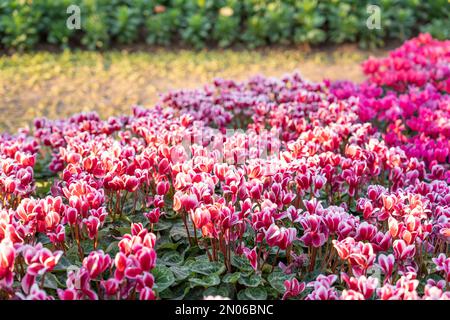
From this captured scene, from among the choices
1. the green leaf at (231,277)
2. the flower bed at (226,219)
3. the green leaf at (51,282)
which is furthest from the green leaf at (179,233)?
the green leaf at (51,282)

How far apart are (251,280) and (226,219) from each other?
31 cm

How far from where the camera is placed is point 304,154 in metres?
3.34

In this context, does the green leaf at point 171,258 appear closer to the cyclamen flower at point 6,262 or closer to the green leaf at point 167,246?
the green leaf at point 167,246

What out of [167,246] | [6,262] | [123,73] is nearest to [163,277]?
[167,246]

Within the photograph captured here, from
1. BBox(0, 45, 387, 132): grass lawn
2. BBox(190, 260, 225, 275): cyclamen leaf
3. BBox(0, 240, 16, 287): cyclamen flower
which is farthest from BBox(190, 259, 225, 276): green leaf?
BBox(0, 45, 387, 132): grass lawn

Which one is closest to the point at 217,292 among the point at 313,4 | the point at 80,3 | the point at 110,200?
the point at 110,200

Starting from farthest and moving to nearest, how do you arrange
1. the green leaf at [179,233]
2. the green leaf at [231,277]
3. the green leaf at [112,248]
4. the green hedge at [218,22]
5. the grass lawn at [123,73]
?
the green hedge at [218,22], the grass lawn at [123,73], the green leaf at [179,233], the green leaf at [112,248], the green leaf at [231,277]

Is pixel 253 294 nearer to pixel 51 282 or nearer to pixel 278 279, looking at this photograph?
pixel 278 279

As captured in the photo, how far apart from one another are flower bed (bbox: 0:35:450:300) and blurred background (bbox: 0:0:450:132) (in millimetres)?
5538

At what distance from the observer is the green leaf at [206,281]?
2.46 metres

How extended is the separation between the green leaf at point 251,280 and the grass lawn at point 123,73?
4.79 metres

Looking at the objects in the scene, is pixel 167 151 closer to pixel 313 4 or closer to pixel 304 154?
pixel 304 154

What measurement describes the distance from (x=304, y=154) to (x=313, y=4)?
786 centimetres
